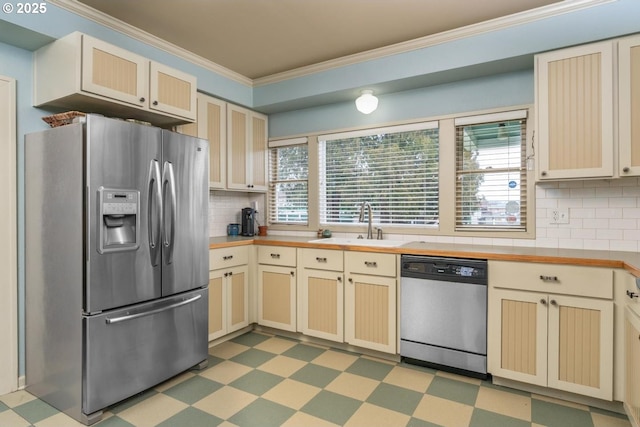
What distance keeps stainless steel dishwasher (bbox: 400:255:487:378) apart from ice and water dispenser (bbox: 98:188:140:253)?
191cm

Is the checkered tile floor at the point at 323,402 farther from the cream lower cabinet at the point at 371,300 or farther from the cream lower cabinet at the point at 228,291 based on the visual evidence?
the cream lower cabinet at the point at 228,291

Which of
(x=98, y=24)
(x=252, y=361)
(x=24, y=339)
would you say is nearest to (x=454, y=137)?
(x=252, y=361)

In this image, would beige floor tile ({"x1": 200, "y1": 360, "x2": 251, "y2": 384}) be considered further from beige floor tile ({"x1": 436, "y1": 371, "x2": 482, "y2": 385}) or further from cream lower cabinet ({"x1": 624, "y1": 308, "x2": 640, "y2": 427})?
cream lower cabinet ({"x1": 624, "y1": 308, "x2": 640, "y2": 427})

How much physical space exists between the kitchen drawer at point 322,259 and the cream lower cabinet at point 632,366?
1876 millimetres

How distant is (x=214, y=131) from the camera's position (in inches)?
142

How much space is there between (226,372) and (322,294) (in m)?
0.99

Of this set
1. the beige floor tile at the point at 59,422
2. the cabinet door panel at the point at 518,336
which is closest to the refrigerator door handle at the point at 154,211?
the beige floor tile at the point at 59,422

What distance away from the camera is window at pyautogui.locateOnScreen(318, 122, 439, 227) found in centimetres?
338

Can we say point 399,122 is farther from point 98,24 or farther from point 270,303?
point 98,24

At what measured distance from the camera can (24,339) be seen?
2.47 m

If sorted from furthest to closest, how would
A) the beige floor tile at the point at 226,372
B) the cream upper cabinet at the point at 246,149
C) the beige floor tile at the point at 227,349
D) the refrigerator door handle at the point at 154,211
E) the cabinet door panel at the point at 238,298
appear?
1. the cream upper cabinet at the point at 246,149
2. the cabinet door panel at the point at 238,298
3. the beige floor tile at the point at 227,349
4. the beige floor tile at the point at 226,372
5. the refrigerator door handle at the point at 154,211

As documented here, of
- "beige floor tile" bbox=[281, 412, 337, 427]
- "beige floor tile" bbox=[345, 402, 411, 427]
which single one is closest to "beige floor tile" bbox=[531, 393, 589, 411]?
"beige floor tile" bbox=[345, 402, 411, 427]

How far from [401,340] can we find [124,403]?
1951 mm

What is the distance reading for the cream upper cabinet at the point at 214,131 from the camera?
344 cm
